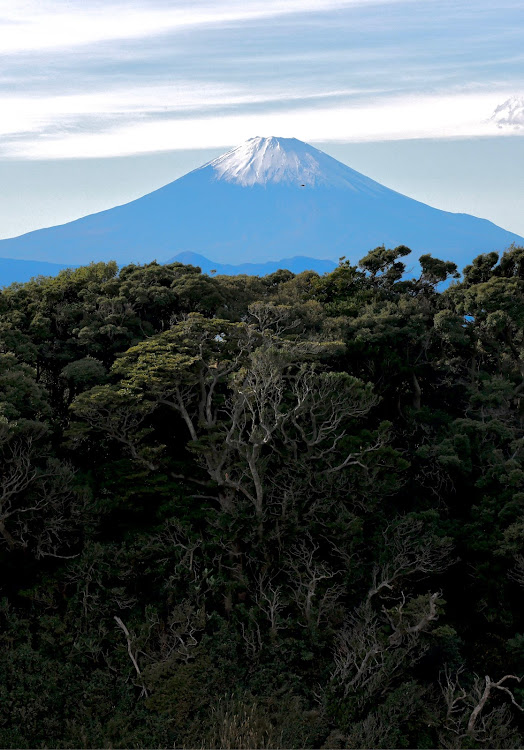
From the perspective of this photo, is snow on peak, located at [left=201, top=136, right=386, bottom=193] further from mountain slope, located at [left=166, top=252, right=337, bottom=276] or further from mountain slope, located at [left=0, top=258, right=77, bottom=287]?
mountain slope, located at [left=0, top=258, right=77, bottom=287]

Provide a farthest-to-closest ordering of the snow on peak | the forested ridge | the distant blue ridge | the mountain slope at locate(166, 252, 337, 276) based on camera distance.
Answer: the distant blue ridge, the mountain slope at locate(166, 252, 337, 276), the snow on peak, the forested ridge

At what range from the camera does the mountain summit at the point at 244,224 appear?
160625mm

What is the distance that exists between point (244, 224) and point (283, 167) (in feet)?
64.2

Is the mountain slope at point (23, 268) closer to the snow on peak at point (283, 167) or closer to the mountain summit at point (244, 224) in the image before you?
the mountain summit at point (244, 224)

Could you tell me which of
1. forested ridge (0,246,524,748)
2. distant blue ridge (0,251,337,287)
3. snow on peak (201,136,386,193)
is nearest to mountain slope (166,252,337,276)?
distant blue ridge (0,251,337,287)

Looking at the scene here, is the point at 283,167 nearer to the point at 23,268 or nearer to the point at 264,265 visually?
the point at 264,265

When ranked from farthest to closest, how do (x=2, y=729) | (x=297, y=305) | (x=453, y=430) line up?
(x=297, y=305) → (x=453, y=430) → (x=2, y=729)

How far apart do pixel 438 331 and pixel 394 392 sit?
2.46 meters

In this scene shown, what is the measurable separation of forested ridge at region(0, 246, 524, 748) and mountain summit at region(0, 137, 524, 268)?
13936 centimetres

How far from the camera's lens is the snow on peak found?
5586 inches

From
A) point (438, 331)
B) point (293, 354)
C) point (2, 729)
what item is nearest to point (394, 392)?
point (438, 331)

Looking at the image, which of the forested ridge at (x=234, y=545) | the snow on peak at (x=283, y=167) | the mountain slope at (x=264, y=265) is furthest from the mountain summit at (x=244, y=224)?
the forested ridge at (x=234, y=545)

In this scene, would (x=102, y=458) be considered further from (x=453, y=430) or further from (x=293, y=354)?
(x=453, y=430)

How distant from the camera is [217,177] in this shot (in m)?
167
